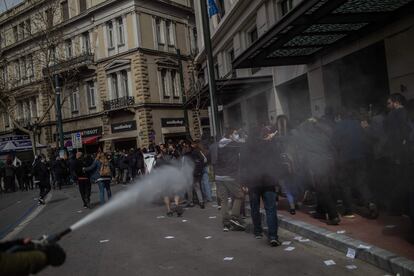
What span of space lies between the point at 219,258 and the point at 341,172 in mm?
2601

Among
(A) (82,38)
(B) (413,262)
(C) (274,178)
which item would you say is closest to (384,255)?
(B) (413,262)

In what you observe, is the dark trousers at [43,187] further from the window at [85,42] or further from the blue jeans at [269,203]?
the window at [85,42]

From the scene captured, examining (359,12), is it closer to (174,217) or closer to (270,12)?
(174,217)

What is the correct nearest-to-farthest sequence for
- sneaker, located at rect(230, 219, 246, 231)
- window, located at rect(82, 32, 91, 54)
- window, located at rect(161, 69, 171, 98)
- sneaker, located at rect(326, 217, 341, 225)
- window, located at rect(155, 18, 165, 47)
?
sneaker, located at rect(326, 217, 341, 225) < sneaker, located at rect(230, 219, 246, 231) < window, located at rect(161, 69, 171, 98) < window, located at rect(155, 18, 165, 47) < window, located at rect(82, 32, 91, 54)

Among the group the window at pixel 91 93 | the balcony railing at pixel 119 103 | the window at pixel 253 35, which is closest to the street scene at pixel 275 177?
the window at pixel 253 35

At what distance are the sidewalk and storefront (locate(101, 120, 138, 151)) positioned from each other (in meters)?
26.5

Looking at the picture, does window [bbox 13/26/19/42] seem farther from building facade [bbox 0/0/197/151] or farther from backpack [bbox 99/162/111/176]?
backpack [bbox 99/162/111/176]

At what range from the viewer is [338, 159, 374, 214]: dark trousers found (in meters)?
7.11

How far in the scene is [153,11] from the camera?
113 feet

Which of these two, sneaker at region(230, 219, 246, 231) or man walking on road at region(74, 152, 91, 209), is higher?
man walking on road at region(74, 152, 91, 209)

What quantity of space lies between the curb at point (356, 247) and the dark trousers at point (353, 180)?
2.77 feet

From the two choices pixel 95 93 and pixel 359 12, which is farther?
pixel 95 93

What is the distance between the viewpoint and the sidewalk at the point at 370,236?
484 centimetres

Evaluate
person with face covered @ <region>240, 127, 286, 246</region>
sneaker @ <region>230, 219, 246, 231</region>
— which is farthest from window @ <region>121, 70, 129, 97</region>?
person with face covered @ <region>240, 127, 286, 246</region>
